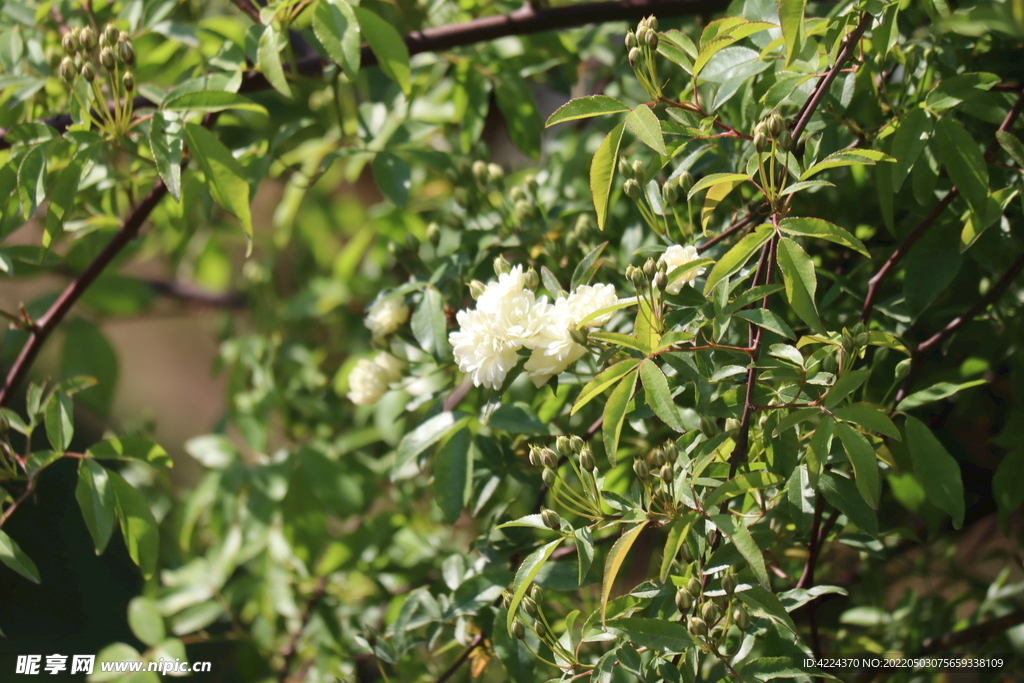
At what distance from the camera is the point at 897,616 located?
1.01 m

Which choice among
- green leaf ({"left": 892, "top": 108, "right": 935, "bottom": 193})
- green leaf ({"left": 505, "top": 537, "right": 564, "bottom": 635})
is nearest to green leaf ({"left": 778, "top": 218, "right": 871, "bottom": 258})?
green leaf ({"left": 892, "top": 108, "right": 935, "bottom": 193})

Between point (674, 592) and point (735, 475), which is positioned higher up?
point (735, 475)

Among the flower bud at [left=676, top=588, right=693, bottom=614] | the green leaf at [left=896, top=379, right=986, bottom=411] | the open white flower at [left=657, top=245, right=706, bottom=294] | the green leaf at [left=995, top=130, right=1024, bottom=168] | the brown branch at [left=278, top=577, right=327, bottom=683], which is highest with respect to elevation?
the green leaf at [left=995, top=130, right=1024, bottom=168]

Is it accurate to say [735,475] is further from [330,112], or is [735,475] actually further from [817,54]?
[330,112]

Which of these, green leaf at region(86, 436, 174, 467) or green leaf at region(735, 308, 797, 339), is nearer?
green leaf at region(735, 308, 797, 339)

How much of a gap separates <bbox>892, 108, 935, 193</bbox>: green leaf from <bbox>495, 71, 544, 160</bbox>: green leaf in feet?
1.64

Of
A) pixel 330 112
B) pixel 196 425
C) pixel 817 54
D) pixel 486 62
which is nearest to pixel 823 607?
pixel 817 54

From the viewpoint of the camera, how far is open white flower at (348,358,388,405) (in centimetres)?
98

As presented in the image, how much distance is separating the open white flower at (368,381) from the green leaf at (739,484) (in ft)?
1.62

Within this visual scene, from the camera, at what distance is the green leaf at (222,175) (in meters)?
0.81

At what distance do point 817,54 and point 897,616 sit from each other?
74cm

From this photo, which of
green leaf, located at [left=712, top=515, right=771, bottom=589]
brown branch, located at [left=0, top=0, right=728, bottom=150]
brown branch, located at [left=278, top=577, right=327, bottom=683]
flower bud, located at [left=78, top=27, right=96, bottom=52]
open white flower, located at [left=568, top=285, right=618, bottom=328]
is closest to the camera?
green leaf, located at [left=712, top=515, right=771, bottom=589]

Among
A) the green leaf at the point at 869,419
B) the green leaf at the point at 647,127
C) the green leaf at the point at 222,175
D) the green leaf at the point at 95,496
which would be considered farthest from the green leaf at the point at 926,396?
the green leaf at the point at 95,496

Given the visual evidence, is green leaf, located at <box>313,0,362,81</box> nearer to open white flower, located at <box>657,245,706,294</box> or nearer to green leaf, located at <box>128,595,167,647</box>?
open white flower, located at <box>657,245,706,294</box>
